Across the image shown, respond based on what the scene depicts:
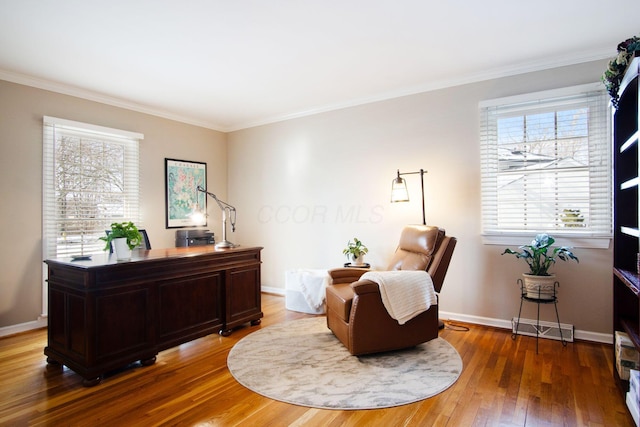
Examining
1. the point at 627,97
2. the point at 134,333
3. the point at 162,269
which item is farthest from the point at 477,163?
the point at 134,333

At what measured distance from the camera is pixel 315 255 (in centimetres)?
487

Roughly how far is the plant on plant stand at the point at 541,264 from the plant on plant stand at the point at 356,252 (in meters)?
1.53

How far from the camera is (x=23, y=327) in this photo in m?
3.59

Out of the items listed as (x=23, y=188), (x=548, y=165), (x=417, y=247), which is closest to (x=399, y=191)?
(x=417, y=247)

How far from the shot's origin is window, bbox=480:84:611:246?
10.4 ft

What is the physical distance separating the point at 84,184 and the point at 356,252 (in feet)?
10.5

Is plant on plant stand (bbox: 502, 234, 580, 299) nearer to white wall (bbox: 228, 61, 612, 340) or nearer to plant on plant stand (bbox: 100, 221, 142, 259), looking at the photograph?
white wall (bbox: 228, 61, 612, 340)

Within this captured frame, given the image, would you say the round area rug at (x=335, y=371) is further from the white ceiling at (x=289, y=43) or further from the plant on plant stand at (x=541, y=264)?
the white ceiling at (x=289, y=43)

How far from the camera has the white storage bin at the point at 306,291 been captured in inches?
162

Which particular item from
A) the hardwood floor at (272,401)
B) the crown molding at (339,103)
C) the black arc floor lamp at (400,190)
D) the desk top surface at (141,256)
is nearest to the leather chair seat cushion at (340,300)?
the hardwood floor at (272,401)

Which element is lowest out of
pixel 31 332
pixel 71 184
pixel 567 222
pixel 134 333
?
pixel 31 332

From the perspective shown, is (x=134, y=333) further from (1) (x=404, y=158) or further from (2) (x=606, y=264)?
(2) (x=606, y=264)

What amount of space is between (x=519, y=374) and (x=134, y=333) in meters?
2.81

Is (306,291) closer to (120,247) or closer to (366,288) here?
(366,288)
